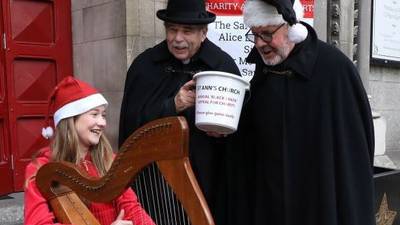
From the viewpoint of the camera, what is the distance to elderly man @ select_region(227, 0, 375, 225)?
6.65 ft

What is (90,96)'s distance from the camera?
90.1 inches

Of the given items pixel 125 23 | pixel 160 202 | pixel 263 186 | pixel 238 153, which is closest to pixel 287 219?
pixel 263 186

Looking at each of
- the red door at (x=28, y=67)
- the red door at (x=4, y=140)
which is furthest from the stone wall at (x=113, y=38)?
the red door at (x=4, y=140)

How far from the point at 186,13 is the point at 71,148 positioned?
0.87m

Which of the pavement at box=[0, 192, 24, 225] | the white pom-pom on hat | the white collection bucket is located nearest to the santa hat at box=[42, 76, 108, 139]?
the white collection bucket

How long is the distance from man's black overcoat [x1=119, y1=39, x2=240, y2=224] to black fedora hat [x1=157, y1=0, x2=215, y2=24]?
0.46 ft

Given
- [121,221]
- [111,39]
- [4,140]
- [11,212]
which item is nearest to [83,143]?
[121,221]

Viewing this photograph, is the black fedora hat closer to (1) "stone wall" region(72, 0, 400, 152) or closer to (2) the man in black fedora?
(2) the man in black fedora

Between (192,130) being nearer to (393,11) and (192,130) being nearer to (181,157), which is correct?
(181,157)

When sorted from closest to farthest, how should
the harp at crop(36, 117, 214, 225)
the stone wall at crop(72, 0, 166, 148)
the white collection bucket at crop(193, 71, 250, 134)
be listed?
the harp at crop(36, 117, 214, 225)
the white collection bucket at crop(193, 71, 250, 134)
the stone wall at crop(72, 0, 166, 148)

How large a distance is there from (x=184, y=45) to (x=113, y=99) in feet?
7.31

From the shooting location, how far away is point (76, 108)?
2.24m

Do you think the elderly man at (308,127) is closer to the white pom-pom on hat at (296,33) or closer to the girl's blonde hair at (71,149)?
the white pom-pom on hat at (296,33)

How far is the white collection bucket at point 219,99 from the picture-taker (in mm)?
1845
